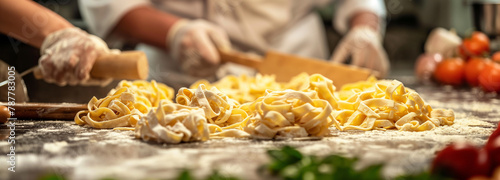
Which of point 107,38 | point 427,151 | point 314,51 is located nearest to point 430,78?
point 314,51

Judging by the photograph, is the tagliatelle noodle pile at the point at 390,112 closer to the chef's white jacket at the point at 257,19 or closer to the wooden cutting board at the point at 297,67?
the wooden cutting board at the point at 297,67

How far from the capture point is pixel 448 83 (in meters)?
3.00

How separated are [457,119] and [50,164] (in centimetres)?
127

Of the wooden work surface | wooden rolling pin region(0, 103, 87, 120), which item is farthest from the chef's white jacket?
the wooden work surface

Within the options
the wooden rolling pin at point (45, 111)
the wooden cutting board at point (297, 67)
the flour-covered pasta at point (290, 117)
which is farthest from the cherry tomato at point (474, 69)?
the wooden rolling pin at point (45, 111)

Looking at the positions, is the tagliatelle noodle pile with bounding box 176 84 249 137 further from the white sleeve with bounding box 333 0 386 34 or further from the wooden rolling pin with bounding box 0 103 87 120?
the white sleeve with bounding box 333 0 386 34

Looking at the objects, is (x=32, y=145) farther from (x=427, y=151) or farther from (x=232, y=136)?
(x=427, y=151)

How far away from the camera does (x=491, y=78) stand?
2.48m

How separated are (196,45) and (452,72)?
1590 mm

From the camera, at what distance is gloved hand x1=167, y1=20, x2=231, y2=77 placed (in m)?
2.67

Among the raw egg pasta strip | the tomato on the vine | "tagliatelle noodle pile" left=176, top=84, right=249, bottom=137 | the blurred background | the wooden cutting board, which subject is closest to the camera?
"tagliatelle noodle pile" left=176, top=84, right=249, bottom=137

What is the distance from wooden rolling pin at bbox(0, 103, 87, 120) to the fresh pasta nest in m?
0.04

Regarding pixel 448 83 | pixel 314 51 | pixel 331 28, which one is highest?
pixel 331 28

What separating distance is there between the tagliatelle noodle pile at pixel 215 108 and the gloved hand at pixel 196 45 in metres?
1.31
